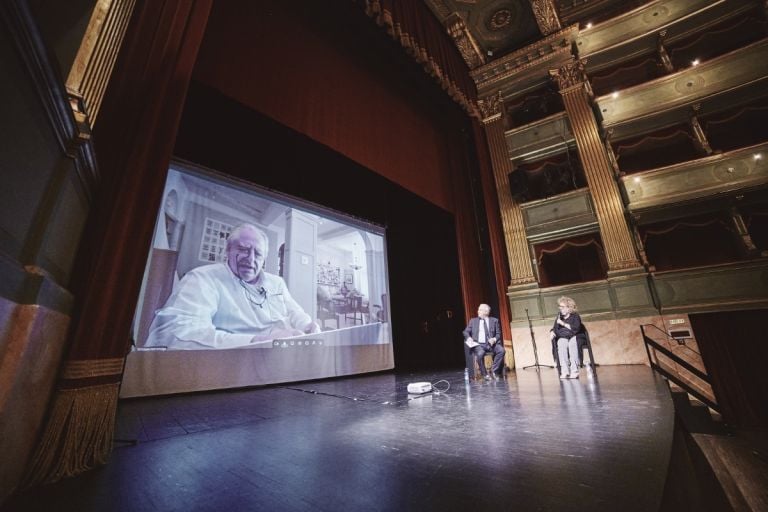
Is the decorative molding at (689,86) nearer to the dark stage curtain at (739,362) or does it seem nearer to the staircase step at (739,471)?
the dark stage curtain at (739,362)

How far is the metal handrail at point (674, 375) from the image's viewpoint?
13.4 ft

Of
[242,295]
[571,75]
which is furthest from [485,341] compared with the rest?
[571,75]

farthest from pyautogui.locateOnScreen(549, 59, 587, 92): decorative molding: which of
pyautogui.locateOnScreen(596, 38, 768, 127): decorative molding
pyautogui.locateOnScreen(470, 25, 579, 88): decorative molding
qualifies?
pyautogui.locateOnScreen(596, 38, 768, 127): decorative molding

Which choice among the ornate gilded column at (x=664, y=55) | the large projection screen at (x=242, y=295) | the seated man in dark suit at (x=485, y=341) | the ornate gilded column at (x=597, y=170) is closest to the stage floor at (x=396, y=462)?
the large projection screen at (x=242, y=295)

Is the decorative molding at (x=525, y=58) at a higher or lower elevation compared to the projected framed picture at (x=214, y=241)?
higher

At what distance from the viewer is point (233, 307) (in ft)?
13.3

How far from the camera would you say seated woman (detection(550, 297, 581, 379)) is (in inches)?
149

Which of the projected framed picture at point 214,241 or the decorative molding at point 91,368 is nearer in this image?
the decorative molding at point 91,368

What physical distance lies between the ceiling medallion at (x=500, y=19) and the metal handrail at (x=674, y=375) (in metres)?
6.50

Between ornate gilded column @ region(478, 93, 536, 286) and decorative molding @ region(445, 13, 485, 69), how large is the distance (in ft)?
2.91

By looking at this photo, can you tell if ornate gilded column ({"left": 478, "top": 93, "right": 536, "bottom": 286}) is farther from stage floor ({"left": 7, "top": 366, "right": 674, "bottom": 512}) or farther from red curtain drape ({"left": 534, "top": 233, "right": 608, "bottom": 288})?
stage floor ({"left": 7, "top": 366, "right": 674, "bottom": 512})

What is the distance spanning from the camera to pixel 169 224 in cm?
381

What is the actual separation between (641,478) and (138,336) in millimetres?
4192

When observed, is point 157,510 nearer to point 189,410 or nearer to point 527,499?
point 527,499
